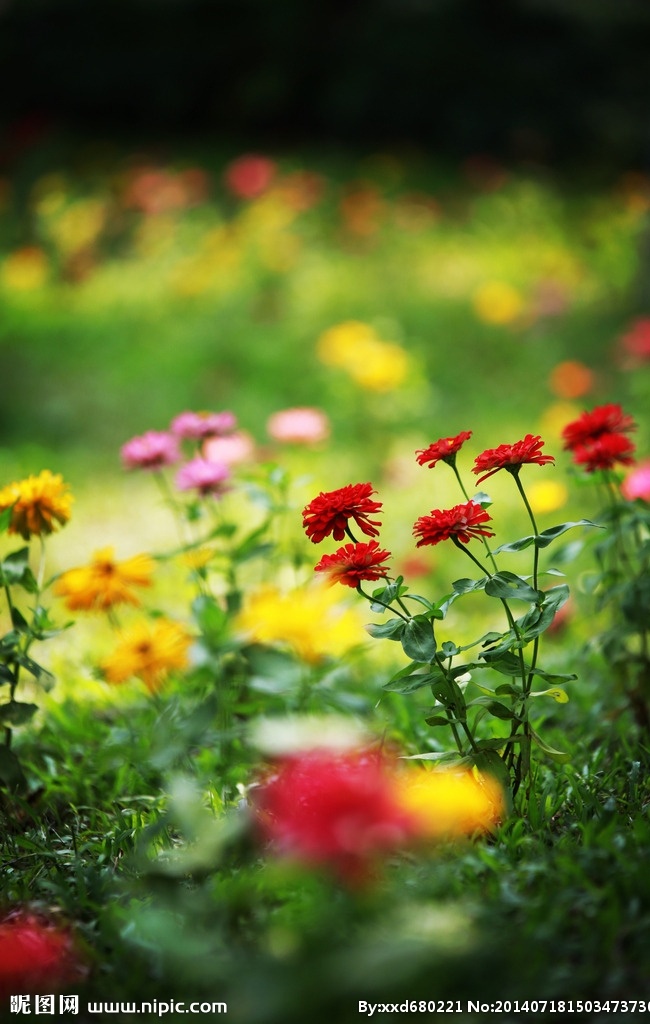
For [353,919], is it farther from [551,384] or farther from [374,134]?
[374,134]

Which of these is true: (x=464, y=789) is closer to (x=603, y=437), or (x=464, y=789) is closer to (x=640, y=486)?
(x=603, y=437)

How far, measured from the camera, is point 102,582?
1561mm

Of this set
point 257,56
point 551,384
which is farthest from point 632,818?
point 257,56

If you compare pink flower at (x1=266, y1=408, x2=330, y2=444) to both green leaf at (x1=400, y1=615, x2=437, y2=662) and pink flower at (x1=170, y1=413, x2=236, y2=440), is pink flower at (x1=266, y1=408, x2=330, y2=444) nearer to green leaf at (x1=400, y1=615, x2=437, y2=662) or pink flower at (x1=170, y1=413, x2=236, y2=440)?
pink flower at (x1=170, y1=413, x2=236, y2=440)

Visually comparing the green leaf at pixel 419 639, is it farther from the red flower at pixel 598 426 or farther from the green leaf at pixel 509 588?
the red flower at pixel 598 426

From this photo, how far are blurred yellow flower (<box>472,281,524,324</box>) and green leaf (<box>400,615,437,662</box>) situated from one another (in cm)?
284

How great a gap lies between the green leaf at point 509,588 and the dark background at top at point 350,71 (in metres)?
5.13

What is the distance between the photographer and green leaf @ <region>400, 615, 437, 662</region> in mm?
1214

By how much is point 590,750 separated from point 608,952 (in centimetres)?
67

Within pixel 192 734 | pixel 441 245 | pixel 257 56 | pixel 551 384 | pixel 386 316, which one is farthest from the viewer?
pixel 257 56

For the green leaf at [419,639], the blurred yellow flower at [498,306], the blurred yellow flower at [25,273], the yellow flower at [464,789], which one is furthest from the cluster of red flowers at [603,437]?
the blurred yellow flower at [25,273]

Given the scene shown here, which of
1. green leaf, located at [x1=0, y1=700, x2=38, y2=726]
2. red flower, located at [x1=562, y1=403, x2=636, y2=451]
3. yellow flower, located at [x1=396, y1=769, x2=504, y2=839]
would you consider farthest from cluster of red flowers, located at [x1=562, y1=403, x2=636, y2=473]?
green leaf, located at [x1=0, y1=700, x2=38, y2=726]

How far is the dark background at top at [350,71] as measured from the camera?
18.9 ft

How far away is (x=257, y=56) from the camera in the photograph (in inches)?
236
